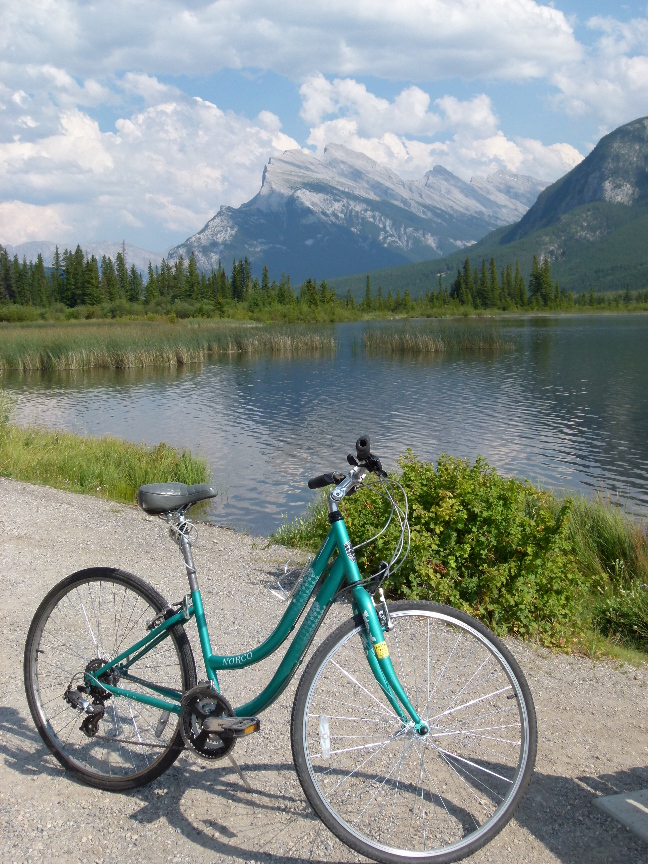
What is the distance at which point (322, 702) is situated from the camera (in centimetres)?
318

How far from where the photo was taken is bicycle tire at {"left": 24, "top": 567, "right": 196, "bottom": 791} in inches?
143

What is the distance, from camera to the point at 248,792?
3.70m

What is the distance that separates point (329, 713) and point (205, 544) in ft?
16.8

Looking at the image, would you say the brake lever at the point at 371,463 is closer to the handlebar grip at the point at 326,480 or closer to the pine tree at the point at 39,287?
the handlebar grip at the point at 326,480

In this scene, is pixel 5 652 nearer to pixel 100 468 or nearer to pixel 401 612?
pixel 401 612

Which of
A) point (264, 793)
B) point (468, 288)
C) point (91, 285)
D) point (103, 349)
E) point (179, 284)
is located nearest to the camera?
point (264, 793)

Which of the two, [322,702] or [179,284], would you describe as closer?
[322,702]

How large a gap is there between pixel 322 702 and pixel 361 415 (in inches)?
920

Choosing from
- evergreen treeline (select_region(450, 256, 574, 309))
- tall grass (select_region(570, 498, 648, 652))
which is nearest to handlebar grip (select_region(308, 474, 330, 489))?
tall grass (select_region(570, 498, 648, 652))

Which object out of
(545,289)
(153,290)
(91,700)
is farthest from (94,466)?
(545,289)

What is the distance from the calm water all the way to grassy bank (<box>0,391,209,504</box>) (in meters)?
1.24

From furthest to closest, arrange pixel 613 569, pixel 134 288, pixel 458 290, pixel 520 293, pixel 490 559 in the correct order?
1. pixel 520 293
2. pixel 458 290
3. pixel 134 288
4. pixel 613 569
5. pixel 490 559

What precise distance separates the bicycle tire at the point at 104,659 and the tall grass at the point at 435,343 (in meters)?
47.6

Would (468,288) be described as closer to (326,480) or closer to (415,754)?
(415,754)
